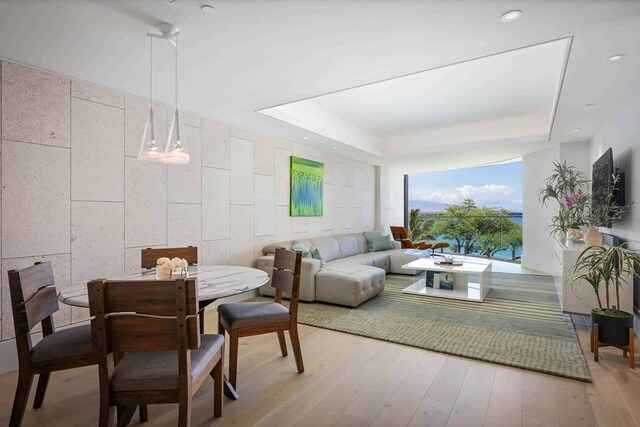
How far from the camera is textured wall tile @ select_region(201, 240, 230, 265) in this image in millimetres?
4238

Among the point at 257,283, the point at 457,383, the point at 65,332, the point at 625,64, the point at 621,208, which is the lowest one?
the point at 457,383

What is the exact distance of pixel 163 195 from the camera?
379 cm

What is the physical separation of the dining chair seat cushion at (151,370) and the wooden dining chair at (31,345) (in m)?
0.23

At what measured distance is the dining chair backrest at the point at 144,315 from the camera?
57.4 inches

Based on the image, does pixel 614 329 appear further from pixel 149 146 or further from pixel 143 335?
pixel 149 146

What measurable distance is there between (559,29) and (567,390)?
2.40m

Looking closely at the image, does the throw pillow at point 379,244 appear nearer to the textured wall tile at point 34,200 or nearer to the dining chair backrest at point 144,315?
the textured wall tile at point 34,200

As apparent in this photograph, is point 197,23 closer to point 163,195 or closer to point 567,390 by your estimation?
point 163,195

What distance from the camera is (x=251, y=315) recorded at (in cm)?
245

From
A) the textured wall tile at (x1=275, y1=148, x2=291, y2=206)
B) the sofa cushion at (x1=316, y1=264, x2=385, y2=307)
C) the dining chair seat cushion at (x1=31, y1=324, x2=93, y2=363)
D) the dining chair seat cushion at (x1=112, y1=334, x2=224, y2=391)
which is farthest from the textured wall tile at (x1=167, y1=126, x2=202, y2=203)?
the dining chair seat cushion at (x1=112, y1=334, x2=224, y2=391)

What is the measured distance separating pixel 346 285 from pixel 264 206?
180cm

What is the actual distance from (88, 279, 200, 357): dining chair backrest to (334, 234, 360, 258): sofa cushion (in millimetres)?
4843

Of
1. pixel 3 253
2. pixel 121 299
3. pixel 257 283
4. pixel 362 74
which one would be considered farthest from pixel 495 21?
pixel 3 253

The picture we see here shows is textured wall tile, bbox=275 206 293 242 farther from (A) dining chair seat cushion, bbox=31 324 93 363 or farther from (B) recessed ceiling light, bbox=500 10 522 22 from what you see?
(B) recessed ceiling light, bbox=500 10 522 22
